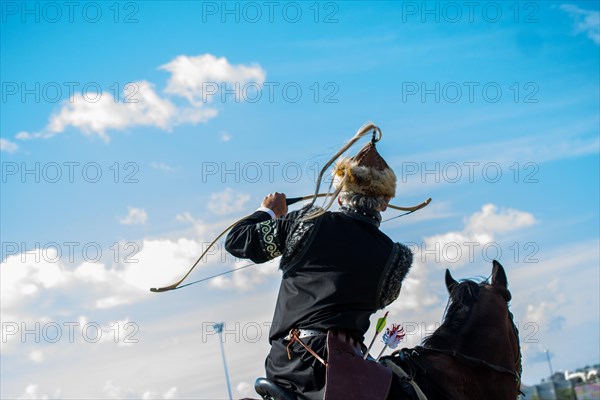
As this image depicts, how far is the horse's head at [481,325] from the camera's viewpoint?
6.89 m

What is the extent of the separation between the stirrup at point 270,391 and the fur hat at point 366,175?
5.00ft

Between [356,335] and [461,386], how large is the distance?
1.06 meters

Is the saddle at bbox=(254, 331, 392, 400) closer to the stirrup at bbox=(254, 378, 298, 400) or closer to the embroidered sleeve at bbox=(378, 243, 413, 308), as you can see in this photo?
the stirrup at bbox=(254, 378, 298, 400)

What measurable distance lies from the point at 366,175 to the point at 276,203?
0.75 meters

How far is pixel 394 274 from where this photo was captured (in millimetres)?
6312

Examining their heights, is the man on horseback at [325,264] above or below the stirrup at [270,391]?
above

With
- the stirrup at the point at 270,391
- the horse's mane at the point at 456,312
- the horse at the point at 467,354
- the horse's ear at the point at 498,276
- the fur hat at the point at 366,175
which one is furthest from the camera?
the horse's ear at the point at 498,276

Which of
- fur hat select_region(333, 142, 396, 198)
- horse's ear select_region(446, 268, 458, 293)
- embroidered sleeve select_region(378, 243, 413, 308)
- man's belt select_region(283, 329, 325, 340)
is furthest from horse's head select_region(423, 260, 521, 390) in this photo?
fur hat select_region(333, 142, 396, 198)

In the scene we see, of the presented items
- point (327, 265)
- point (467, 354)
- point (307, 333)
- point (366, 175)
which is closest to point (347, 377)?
point (307, 333)

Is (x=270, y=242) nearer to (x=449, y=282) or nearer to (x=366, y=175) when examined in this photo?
(x=366, y=175)

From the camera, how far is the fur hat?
635 cm

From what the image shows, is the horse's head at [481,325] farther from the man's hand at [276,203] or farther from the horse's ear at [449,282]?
the man's hand at [276,203]

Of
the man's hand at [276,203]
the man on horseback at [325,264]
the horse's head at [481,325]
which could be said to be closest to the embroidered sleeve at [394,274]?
the man on horseback at [325,264]

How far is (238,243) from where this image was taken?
6.27 m
